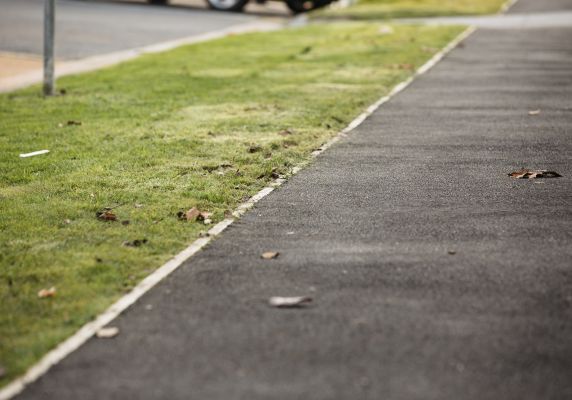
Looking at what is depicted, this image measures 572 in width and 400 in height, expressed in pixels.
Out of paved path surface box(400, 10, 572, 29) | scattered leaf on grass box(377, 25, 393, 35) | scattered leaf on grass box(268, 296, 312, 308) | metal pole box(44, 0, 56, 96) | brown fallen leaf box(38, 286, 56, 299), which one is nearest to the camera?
scattered leaf on grass box(268, 296, 312, 308)

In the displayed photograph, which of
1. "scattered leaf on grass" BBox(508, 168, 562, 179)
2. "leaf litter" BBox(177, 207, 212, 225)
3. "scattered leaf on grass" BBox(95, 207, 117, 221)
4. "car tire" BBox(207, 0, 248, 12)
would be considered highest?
"scattered leaf on grass" BBox(508, 168, 562, 179)

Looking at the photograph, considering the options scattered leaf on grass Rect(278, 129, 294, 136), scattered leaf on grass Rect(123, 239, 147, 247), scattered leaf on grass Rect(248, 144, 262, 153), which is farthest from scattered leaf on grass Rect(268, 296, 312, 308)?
scattered leaf on grass Rect(278, 129, 294, 136)

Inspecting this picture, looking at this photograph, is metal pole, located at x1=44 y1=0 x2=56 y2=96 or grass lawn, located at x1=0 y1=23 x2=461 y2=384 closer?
grass lawn, located at x1=0 y1=23 x2=461 y2=384

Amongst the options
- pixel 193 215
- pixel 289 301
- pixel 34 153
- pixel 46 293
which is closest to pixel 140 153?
pixel 34 153

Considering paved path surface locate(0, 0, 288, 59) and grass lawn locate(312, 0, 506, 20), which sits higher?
grass lawn locate(312, 0, 506, 20)

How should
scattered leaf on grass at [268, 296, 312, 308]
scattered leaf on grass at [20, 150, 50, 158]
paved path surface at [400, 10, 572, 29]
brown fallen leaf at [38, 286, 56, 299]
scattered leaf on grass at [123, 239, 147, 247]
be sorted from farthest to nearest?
paved path surface at [400, 10, 572, 29], scattered leaf on grass at [20, 150, 50, 158], scattered leaf on grass at [123, 239, 147, 247], brown fallen leaf at [38, 286, 56, 299], scattered leaf on grass at [268, 296, 312, 308]

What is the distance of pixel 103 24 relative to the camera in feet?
80.1

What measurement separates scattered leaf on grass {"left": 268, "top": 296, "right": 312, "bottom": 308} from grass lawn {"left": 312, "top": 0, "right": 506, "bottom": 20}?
68.8ft

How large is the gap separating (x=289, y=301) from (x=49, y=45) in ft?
29.3

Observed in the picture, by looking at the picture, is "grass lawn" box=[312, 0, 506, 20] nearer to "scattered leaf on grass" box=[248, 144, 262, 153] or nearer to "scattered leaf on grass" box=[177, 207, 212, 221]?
"scattered leaf on grass" box=[248, 144, 262, 153]

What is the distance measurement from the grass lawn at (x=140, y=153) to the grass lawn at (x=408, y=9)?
25.0 feet

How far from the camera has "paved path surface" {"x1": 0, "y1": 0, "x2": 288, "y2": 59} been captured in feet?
67.2

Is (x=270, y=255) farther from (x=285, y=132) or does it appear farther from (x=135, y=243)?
(x=285, y=132)

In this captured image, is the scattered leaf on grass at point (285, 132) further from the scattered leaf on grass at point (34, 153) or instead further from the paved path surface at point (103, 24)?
the paved path surface at point (103, 24)
